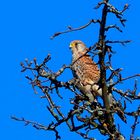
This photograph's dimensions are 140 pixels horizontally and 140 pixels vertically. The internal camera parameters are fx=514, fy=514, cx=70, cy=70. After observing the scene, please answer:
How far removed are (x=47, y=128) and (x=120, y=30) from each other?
1.19m

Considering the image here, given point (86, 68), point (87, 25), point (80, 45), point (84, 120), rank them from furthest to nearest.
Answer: point (80, 45)
point (86, 68)
point (84, 120)
point (87, 25)

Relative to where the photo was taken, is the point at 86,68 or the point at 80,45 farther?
the point at 80,45

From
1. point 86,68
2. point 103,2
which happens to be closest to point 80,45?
point 86,68

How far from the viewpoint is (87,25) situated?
4141 millimetres

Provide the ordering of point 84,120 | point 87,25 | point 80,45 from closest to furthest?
point 87,25 < point 84,120 < point 80,45

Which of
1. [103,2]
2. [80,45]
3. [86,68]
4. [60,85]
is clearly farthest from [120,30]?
[80,45]

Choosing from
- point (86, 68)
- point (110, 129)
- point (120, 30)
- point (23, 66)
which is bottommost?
point (110, 129)

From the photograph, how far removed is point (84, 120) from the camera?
468 cm

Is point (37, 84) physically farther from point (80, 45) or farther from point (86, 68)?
point (80, 45)

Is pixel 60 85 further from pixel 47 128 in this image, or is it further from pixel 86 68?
pixel 86 68

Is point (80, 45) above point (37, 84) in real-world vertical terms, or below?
above

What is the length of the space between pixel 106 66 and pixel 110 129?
0.66m

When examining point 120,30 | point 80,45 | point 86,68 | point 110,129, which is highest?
point 80,45

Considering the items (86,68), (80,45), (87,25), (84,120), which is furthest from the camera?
(80,45)
